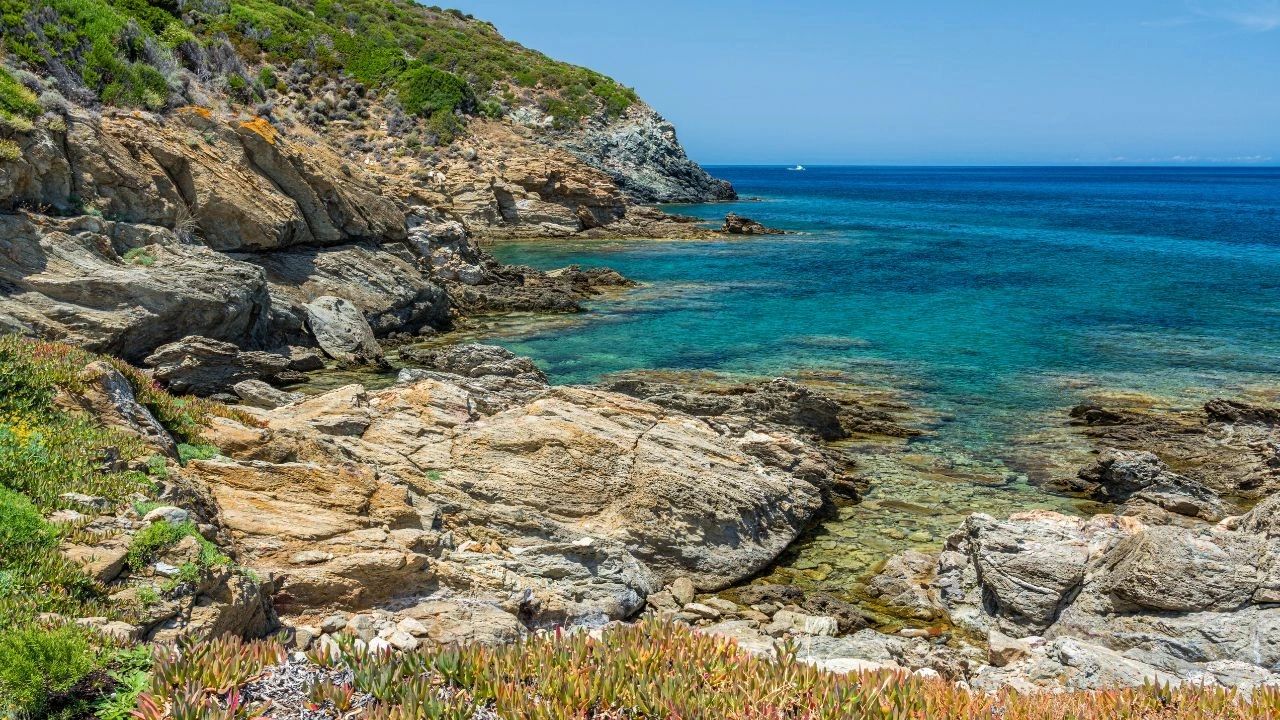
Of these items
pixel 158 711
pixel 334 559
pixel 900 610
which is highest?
pixel 158 711

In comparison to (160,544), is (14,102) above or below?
above

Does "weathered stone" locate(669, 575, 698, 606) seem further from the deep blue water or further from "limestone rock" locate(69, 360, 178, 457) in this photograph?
the deep blue water

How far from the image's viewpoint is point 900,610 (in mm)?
14422

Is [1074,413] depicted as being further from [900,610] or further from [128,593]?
[128,593]

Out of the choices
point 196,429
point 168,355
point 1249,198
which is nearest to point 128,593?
point 196,429

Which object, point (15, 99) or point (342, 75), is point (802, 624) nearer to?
point (15, 99)

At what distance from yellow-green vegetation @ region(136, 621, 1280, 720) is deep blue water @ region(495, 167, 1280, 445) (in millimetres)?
17132

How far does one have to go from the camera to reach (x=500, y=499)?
47.7 feet

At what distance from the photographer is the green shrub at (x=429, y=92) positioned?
76438 millimetres

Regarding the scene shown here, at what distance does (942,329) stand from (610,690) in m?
36.1

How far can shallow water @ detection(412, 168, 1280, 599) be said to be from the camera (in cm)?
2069

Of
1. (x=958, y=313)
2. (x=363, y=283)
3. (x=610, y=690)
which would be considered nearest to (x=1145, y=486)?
(x=610, y=690)

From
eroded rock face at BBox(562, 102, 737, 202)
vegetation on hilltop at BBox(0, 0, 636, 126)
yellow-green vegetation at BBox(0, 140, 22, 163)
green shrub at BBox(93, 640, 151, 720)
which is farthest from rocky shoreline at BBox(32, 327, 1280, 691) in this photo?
eroded rock face at BBox(562, 102, 737, 202)

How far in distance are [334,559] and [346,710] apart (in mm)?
4355
